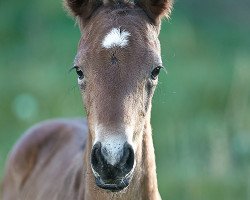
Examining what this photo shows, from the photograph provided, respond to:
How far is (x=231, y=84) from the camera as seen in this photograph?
37.8 ft

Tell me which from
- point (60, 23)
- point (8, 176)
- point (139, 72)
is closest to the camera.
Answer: point (139, 72)

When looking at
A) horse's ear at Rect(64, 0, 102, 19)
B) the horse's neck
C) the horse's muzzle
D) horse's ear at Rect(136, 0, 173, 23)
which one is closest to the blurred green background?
horse's ear at Rect(64, 0, 102, 19)

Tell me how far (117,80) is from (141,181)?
74cm

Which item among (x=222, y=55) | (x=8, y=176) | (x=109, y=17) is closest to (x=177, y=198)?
(x=8, y=176)

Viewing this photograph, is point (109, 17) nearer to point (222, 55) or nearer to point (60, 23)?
point (222, 55)

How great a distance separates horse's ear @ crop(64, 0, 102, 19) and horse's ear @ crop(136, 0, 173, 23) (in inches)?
11.4

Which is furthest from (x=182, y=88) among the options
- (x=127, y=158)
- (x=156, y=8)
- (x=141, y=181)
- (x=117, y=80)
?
(x=127, y=158)

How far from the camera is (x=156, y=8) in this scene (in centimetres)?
566

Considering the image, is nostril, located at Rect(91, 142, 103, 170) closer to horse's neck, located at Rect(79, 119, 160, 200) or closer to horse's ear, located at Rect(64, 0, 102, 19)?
horse's neck, located at Rect(79, 119, 160, 200)

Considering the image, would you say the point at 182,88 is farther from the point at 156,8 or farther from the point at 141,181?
the point at 141,181

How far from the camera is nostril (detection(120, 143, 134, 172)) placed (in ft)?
15.4

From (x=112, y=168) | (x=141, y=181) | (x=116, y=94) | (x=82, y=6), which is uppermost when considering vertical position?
(x=82, y=6)

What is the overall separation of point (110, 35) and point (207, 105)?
618 centimetres

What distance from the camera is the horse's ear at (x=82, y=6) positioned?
18.5 feet
